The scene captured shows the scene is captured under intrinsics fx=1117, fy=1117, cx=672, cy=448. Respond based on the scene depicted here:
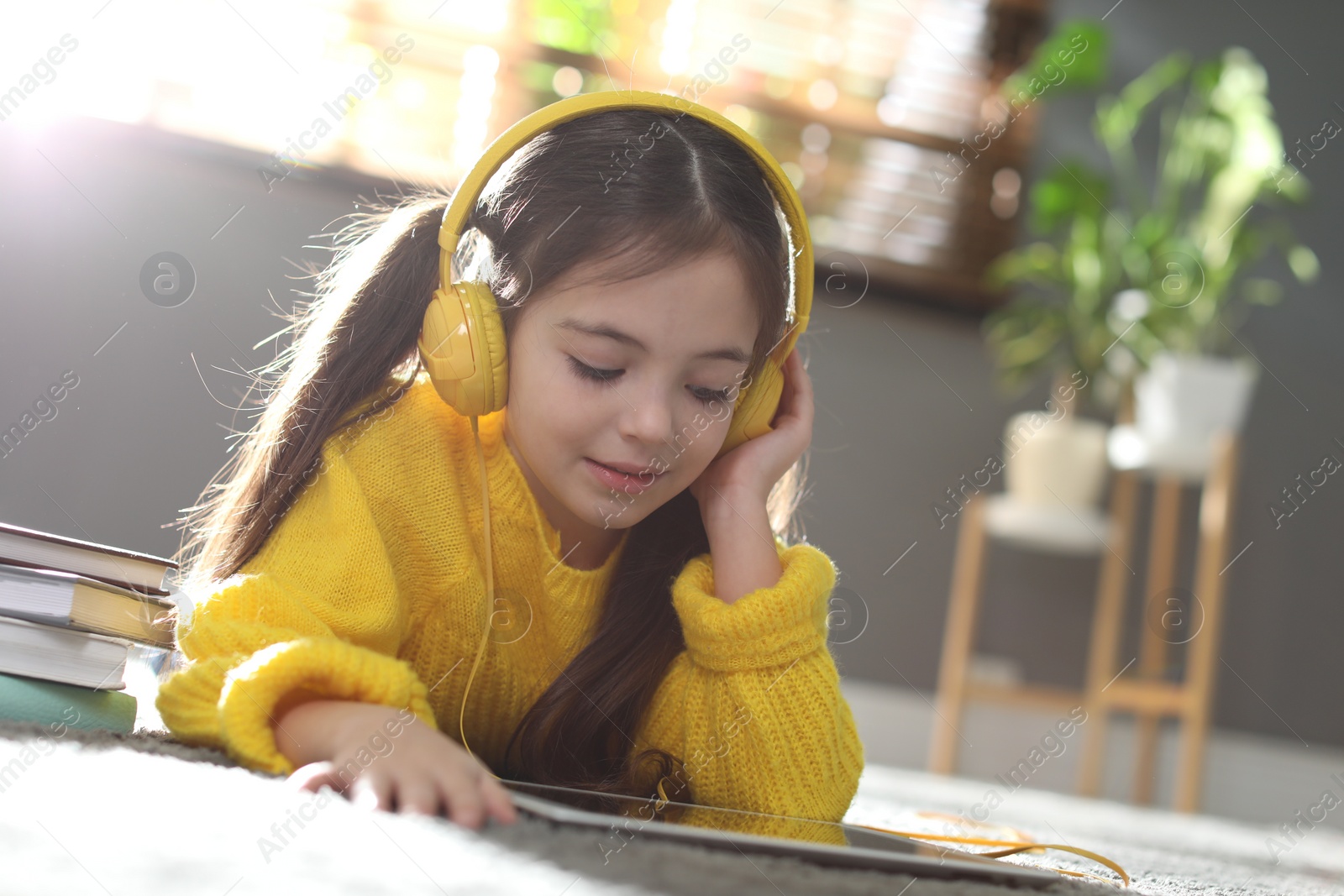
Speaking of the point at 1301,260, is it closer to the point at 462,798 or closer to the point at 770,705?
the point at 770,705

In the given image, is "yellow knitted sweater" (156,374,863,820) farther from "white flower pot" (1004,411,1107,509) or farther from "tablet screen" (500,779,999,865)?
"white flower pot" (1004,411,1107,509)

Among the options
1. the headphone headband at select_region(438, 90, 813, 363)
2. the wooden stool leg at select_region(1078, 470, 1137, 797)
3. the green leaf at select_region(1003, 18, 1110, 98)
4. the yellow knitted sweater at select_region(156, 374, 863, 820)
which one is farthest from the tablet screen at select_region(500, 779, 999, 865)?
the green leaf at select_region(1003, 18, 1110, 98)

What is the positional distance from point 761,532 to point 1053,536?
1658 mm

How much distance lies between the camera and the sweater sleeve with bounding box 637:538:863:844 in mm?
859

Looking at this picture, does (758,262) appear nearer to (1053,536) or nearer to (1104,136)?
(1053,536)

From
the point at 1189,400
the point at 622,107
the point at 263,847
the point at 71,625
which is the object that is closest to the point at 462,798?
the point at 263,847

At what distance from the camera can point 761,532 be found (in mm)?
922

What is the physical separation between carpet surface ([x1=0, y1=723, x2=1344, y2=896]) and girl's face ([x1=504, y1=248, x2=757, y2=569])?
0.34 metres

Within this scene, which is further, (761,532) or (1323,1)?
(1323,1)

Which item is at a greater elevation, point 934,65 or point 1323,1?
point 1323,1

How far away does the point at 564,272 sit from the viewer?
87cm

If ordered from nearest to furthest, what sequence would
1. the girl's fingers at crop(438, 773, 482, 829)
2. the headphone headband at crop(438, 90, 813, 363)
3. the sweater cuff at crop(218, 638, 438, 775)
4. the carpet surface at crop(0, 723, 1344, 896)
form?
1. the carpet surface at crop(0, 723, 1344, 896)
2. the girl's fingers at crop(438, 773, 482, 829)
3. the sweater cuff at crop(218, 638, 438, 775)
4. the headphone headband at crop(438, 90, 813, 363)

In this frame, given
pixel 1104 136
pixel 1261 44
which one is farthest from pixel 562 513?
pixel 1261 44

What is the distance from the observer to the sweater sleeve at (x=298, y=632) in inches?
25.0
